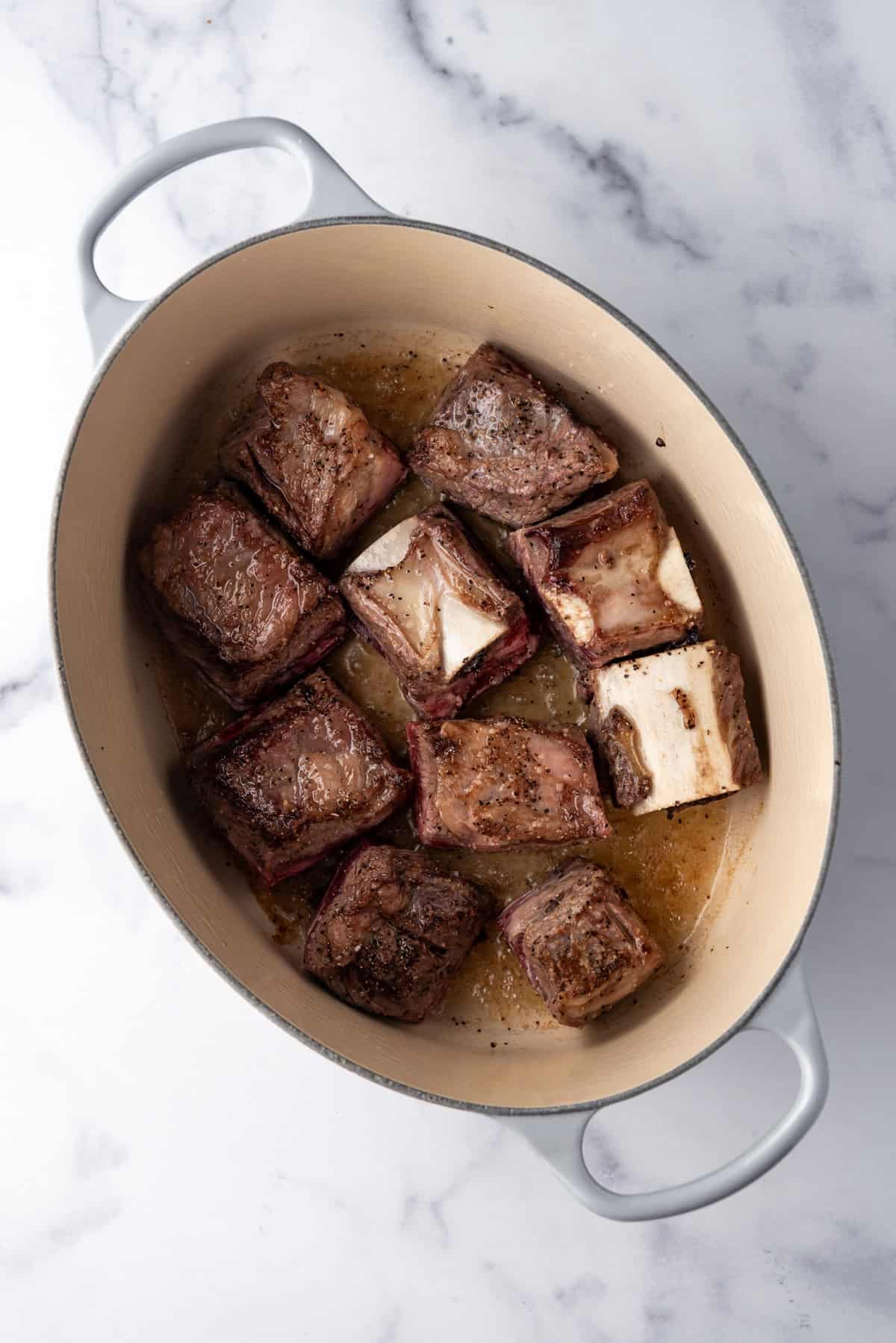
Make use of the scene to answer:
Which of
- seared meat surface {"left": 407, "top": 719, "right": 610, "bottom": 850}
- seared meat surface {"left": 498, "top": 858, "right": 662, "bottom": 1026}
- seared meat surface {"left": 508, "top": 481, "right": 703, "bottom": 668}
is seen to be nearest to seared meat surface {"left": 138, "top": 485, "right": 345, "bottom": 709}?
seared meat surface {"left": 407, "top": 719, "right": 610, "bottom": 850}

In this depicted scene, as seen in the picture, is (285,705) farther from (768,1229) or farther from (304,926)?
(768,1229)

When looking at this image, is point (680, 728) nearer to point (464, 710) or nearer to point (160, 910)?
point (464, 710)

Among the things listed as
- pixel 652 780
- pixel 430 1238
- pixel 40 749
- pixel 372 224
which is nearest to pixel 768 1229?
pixel 430 1238

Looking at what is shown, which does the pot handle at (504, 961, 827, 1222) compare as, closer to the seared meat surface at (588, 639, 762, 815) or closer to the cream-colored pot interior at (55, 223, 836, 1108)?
the cream-colored pot interior at (55, 223, 836, 1108)

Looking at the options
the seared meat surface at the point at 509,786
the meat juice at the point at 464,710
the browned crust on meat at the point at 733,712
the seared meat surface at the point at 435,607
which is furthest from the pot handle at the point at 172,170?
the browned crust on meat at the point at 733,712

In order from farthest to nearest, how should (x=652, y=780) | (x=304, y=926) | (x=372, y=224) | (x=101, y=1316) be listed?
(x=101, y=1316), (x=304, y=926), (x=652, y=780), (x=372, y=224)
